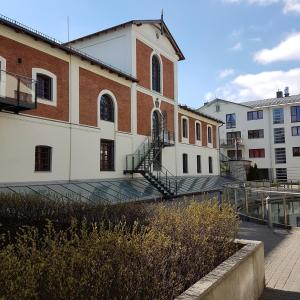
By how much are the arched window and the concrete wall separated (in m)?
18.2

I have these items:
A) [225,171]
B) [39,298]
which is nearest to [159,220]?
[39,298]

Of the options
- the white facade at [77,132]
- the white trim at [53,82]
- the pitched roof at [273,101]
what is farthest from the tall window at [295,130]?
the white trim at [53,82]

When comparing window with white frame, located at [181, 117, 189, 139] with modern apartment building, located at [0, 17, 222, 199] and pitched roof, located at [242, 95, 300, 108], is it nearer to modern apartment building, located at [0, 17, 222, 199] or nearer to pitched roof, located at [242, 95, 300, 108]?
modern apartment building, located at [0, 17, 222, 199]

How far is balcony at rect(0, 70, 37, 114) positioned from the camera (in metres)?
15.6

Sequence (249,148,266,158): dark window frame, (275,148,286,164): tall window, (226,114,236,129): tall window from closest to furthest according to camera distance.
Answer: (275,148,286,164): tall window, (249,148,266,158): dark window frame, (226,114,236,129): tall window

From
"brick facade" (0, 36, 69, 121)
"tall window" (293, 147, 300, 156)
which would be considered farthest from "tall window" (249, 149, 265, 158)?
"brick facade" (0, 36, 69, 121)

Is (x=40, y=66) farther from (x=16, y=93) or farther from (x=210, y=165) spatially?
(x=210, y=165)

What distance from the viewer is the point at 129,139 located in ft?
85.8

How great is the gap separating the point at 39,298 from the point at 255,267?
364cm

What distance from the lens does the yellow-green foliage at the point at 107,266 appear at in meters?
3.41

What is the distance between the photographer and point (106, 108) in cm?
2433

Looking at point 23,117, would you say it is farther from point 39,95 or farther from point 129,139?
point 129,139

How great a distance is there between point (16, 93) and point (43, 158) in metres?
4.13

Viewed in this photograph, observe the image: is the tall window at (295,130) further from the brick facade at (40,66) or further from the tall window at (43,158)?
the tall window at (43,158)
